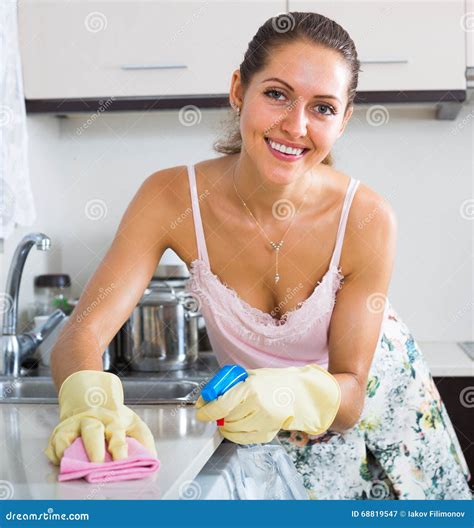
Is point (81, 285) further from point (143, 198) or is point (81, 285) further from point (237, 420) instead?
point (237, 420)

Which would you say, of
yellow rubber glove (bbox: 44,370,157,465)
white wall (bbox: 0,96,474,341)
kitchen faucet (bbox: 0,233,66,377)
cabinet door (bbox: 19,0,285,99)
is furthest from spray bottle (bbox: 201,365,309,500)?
white wall (bbox: 0,96,474,341)

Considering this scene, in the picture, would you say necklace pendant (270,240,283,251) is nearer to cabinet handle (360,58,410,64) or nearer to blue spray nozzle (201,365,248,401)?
blue spray nozzle (201,365,248,401)

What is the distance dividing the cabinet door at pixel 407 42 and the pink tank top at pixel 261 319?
69 cm

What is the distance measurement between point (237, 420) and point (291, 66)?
499 millimetres

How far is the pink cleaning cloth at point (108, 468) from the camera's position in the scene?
856 mm

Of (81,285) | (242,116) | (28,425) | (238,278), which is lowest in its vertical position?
(81,285)

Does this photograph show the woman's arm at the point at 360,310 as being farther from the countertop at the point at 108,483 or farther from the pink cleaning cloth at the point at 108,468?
the pink cleaning cloth at the point at 108,468

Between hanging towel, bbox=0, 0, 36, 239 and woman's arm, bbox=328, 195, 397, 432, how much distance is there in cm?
85

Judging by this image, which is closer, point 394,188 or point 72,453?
point 72,453

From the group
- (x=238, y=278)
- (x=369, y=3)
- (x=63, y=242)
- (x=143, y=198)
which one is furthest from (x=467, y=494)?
(x=63, y=242)

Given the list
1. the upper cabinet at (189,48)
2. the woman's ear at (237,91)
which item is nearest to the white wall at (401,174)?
the upper cabinet at (189,48)

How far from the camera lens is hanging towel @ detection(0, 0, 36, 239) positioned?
1878 mm
